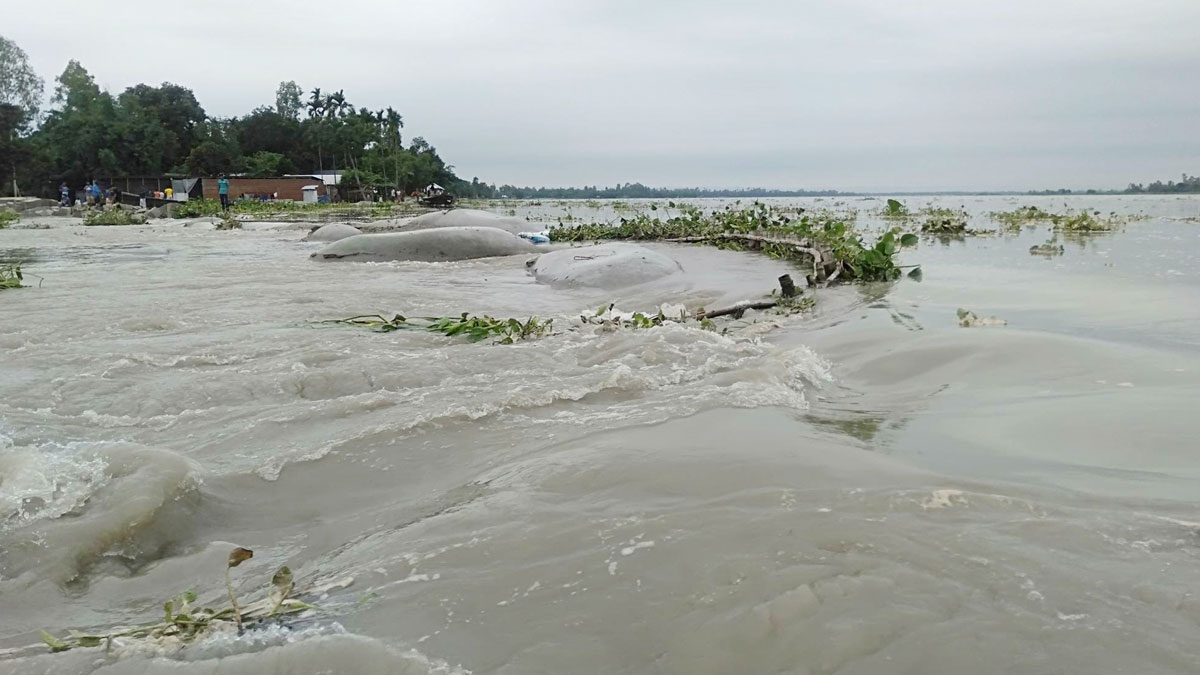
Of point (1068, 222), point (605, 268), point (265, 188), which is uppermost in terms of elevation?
point (265, 188)

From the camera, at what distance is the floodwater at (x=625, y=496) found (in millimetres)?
1771

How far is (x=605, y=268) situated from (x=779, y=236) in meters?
4.96

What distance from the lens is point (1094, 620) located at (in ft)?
5.77

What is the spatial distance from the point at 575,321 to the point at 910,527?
4.97 m

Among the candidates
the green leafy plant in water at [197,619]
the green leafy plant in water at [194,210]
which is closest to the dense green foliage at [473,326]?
the green leafy plant in water at [197,619]

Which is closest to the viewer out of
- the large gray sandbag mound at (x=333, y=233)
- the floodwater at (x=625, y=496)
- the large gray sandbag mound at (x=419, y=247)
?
the floodwater at (x=625, y=496)

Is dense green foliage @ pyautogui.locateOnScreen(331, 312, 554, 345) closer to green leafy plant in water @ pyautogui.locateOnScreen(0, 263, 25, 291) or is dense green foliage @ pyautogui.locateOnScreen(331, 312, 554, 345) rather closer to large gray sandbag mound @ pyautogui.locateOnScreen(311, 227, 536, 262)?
green leafy plant in water @ pyautogui.locateOnScreen(0, 263, 25, 291)

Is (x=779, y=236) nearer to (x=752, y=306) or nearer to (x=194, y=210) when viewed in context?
(x=752, y=306)

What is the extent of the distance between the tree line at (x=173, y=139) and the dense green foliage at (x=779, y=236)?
1659 inches

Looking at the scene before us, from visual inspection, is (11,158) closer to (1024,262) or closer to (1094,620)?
(1024,262)

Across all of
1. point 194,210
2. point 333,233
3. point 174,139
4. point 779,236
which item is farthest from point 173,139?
point 779,236

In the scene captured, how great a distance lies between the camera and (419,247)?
13.5m

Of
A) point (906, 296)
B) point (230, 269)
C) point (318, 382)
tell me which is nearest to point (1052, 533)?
point (318, 382)

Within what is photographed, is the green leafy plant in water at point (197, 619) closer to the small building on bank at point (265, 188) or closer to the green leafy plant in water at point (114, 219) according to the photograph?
the green leafy plant in water at point (114, 219)
